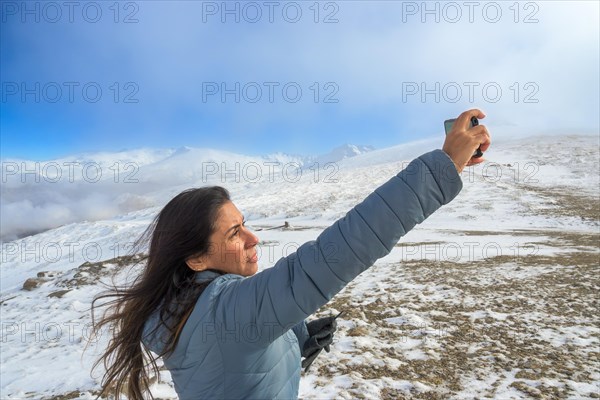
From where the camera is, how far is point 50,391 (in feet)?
18.1

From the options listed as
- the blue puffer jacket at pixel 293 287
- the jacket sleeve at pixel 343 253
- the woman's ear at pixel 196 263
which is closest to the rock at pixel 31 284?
the woman's ear at pixel 196 263

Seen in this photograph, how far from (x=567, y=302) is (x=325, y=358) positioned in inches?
226

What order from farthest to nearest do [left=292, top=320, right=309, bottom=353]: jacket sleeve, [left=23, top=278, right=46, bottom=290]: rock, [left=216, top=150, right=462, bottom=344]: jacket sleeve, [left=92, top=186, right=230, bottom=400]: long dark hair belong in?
[left=23, top=278, right=46, bottom=290]: rock < [left=292, top=320, right=309, bottom=353]: jacket sleeve < [left=92, top=186, right=230, bottom=400]: long dark hair < [left=216, top=150, right=462, bottom=344]: jacket sleeve

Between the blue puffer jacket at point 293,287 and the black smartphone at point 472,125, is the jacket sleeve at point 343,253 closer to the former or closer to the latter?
the blue puffer jacket at point 293,287

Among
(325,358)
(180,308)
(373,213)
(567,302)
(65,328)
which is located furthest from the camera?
(65,328)

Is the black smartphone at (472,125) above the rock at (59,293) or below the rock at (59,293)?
above

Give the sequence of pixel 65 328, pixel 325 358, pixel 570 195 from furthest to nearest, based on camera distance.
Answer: pixel 570 195, pixel 65 328, pixel 325 358

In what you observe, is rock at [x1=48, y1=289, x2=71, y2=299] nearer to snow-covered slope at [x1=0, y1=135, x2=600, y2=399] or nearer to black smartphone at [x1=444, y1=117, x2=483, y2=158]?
snow-covered slope at [x1=0, y1=135, x2=600, y2=399]

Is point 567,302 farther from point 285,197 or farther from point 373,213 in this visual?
point 285,197

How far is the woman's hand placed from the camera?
4.64 feet

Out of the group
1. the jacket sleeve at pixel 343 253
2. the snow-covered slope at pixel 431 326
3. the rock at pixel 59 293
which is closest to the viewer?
the jacket sleeve at pixel 343 253

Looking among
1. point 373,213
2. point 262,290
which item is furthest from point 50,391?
point 373,213

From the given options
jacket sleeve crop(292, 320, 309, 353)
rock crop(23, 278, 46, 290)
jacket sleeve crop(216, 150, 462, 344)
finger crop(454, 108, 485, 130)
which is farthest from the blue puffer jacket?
rock crop(23, 278, 46, 290)

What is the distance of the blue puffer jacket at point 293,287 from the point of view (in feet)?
4.52
